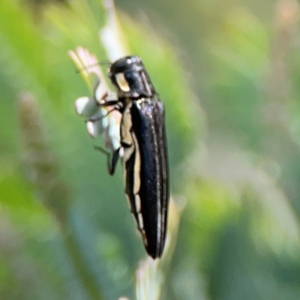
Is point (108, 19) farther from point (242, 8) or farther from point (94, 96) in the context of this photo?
point (242, 8)

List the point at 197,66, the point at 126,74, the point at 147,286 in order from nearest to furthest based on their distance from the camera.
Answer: the point at 147,286 → the point at 126,74 → the point at 197,66

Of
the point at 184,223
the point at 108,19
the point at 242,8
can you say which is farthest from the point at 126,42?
the point at 242,8

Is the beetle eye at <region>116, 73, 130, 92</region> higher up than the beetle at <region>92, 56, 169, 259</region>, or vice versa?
the beetle eye at <region>116, 73, 130, 92</region>

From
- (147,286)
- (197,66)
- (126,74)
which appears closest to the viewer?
(147,286)

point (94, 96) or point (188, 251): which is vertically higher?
point (94, 96)

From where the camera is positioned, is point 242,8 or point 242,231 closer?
point 242,231
